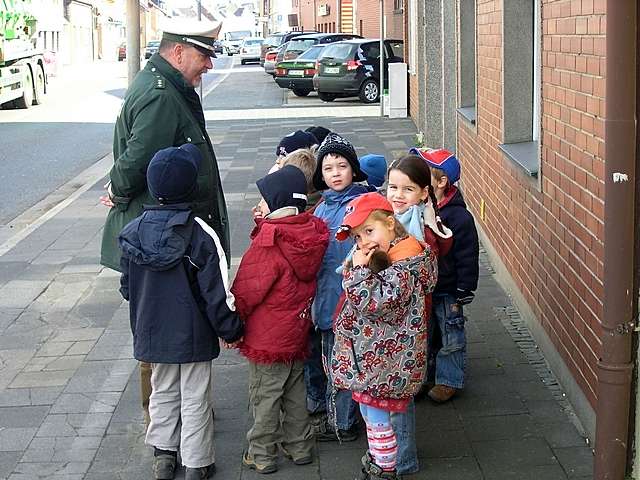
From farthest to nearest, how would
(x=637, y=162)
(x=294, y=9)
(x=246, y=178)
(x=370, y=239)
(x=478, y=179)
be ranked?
1. (x=294, y=9)
2. (x=246, y=178)
3. (x=478, y=179)
4. (x=370, y=239)
5. (x=637, y=162)

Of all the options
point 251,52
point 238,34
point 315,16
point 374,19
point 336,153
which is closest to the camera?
point 336,153

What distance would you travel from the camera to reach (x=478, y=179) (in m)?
9.27

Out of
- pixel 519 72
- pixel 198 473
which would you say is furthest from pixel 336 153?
pixel 519 72

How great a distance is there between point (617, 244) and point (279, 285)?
1.43 meters

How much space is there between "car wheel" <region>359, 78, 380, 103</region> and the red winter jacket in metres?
23.0

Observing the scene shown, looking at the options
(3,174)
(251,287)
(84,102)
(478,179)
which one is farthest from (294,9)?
(251,287)

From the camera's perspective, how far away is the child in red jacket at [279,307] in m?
4.48

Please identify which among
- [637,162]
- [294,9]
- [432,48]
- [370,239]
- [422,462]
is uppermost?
[294,9]

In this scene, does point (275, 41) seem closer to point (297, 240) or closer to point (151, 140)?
point (151, 140)

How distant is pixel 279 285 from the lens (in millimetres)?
4520

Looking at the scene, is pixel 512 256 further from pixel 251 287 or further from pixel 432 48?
pixel 432 48

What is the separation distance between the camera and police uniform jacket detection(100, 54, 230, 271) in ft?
16.0

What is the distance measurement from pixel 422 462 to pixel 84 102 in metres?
28.2

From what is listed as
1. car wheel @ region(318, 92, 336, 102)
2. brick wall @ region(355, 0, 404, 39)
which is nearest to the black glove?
car wheel @ region(318, 92, 336, 102)
